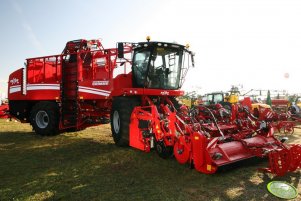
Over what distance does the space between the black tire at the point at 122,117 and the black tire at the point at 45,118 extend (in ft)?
9.81

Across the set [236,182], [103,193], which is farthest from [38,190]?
[236,182]

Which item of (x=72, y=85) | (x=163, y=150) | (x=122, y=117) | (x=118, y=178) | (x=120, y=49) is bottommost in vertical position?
(x=118, y=178)

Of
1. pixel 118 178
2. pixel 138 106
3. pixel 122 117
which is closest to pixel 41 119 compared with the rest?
pixel 122 117

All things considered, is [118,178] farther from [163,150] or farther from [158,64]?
[158,64]

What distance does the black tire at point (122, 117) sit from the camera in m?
6.73

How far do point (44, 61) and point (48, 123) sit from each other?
241 cm

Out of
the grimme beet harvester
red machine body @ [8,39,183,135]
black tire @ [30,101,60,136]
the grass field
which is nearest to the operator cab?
the grimme beet harvester

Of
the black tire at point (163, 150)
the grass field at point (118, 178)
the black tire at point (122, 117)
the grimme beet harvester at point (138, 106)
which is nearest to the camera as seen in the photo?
the grass field at point (118, 178)

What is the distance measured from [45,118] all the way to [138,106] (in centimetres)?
493

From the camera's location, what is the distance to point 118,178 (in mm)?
4594

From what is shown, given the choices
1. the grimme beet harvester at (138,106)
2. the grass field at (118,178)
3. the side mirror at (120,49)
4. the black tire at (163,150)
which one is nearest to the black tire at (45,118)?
the grimme beet harvester at (138,106)

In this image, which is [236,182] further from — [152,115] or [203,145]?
[152,115]

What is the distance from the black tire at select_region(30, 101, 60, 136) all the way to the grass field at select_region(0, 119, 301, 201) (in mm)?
2745

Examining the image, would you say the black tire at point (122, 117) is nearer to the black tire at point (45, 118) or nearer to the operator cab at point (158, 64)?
the operator cab at point (158, 64)
